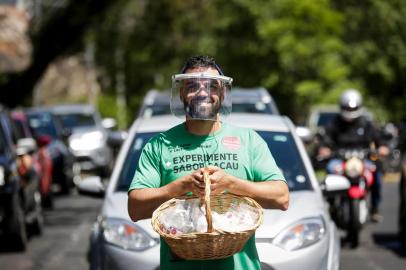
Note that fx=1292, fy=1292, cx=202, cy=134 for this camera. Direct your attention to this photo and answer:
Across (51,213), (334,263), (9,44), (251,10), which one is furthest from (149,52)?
(334,263)

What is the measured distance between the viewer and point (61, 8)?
99.8 ft

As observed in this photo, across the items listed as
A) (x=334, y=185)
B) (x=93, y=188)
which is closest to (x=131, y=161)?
(x=93, y=188)

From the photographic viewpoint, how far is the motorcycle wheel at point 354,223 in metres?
14.3

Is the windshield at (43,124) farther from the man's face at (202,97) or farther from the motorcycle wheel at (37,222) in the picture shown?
the man's face at (202,97)

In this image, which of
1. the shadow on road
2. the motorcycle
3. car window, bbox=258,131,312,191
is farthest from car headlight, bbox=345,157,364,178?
car window, bbox=258,131,312,191

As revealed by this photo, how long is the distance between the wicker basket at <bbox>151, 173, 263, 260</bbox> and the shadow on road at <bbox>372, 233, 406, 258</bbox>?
29.8 feet

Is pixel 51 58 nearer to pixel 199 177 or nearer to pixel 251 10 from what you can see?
pixel 251 10

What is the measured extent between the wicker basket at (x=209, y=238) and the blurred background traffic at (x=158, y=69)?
4.60 metres

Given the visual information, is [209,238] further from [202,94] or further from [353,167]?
[353,167]

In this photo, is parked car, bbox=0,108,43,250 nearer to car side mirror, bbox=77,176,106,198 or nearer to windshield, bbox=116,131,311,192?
car side mirror, bbox=77,176,106,198

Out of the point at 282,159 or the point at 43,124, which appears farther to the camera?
the point at 43,124

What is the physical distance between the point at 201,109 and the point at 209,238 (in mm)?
566

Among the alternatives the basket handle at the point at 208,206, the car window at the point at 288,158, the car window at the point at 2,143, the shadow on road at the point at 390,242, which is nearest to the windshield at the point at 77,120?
the car window at the point at 2,143

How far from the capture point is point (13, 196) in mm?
14750
